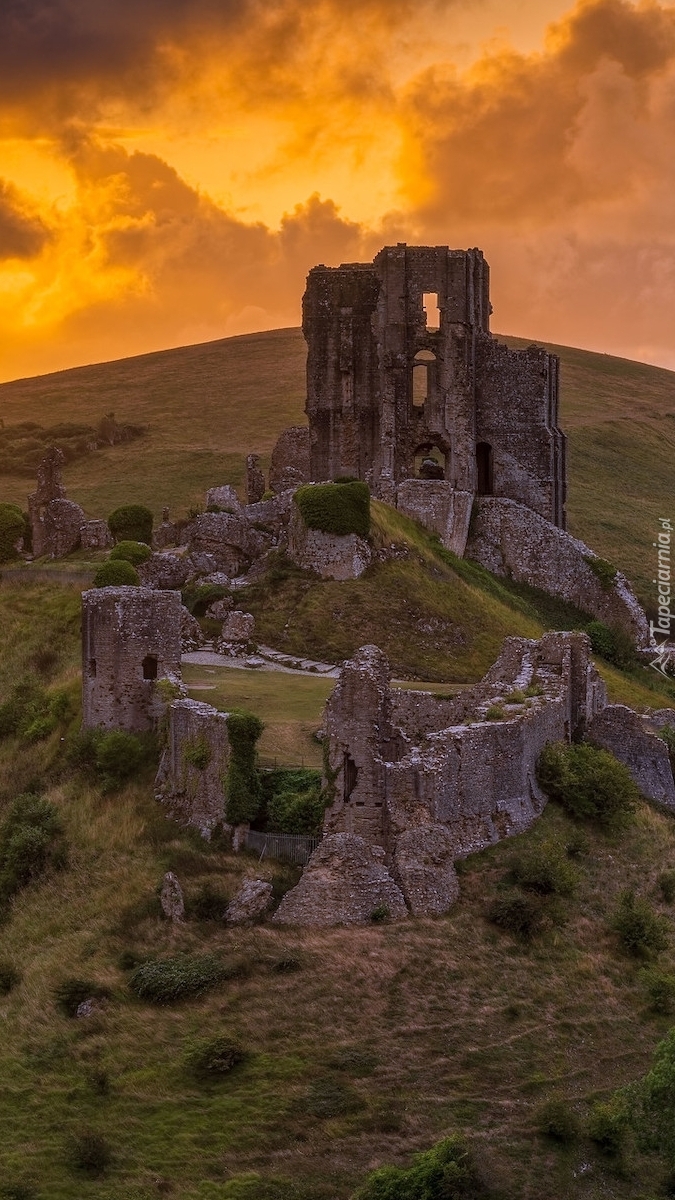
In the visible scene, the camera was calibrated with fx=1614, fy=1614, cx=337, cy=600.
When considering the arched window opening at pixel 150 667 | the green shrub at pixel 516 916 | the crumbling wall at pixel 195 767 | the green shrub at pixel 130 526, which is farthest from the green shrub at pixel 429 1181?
the green shrub at pixel 130 526

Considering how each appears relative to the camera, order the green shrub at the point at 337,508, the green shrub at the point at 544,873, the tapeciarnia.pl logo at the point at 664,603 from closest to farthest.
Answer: the green shrub at the point at 544,873 < the green shrub at the point at 337,508 < the tapeciarnia.pl logo at the point at 664,603

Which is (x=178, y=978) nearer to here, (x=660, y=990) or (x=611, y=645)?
(x=660, y=990)

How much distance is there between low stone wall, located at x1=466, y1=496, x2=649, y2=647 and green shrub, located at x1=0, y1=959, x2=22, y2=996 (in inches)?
1468

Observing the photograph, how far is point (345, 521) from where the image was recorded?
52156 millimetres

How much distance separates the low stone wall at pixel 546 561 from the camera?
63188 millimetres

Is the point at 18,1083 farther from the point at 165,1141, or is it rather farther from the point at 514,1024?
the point at 514,1024

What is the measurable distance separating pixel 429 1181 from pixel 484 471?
5143 centimetres

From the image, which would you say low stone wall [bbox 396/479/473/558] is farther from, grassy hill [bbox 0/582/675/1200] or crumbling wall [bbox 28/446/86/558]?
grassy hill [bbox 0/582/675/1200]

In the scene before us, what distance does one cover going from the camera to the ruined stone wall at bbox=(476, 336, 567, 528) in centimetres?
6962

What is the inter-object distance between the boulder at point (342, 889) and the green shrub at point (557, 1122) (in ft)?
15.0

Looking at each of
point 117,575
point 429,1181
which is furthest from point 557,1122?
point 117,575

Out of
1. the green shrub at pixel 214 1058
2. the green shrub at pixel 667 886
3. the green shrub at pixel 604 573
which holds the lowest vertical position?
the green shrub at pixel 214 1058

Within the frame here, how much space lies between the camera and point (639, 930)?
A: 28.3 metres

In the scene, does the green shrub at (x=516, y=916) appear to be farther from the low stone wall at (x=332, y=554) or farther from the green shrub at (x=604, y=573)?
the green shrub at (x=604, y=573)
